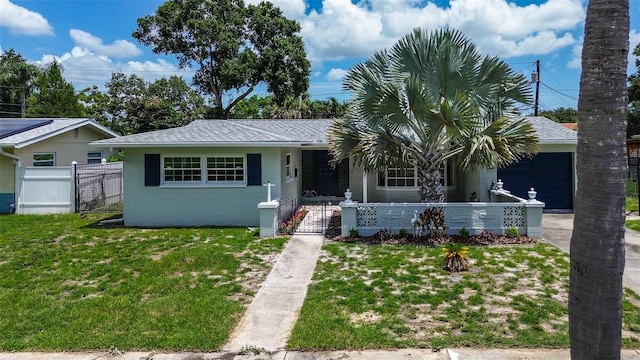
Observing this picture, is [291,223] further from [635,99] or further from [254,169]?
[635,99]

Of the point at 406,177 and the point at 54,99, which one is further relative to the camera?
the point at 54,99

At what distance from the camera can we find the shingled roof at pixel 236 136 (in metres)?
12.4

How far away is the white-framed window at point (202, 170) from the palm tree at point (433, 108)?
11.4 ft

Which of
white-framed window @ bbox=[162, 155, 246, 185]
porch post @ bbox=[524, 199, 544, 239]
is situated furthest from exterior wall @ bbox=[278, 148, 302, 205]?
porch post @ bbox=[524, 199, 544, 239]

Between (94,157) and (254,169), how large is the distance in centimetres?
1105

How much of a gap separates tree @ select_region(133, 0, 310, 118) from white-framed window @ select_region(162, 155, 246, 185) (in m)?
18.4

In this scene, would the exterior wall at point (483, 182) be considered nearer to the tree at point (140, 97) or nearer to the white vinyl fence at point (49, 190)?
the white vinyl fence at point (49, 190)

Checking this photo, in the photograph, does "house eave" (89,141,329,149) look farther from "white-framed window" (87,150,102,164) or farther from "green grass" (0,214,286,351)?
"white-framed window" (87,150,102,164)

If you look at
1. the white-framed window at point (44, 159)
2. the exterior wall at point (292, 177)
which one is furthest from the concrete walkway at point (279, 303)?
the white-framed window at point (44, 159)

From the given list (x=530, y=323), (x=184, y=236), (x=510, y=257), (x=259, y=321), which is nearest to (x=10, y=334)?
(x=259, y=321)

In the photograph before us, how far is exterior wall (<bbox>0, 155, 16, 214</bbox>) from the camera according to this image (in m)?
15.4

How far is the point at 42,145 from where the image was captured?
658 inches

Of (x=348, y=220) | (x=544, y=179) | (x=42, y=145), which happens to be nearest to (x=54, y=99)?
(x=42, y=145)

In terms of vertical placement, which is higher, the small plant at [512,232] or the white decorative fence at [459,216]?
the white decorative fence at [459,216]
